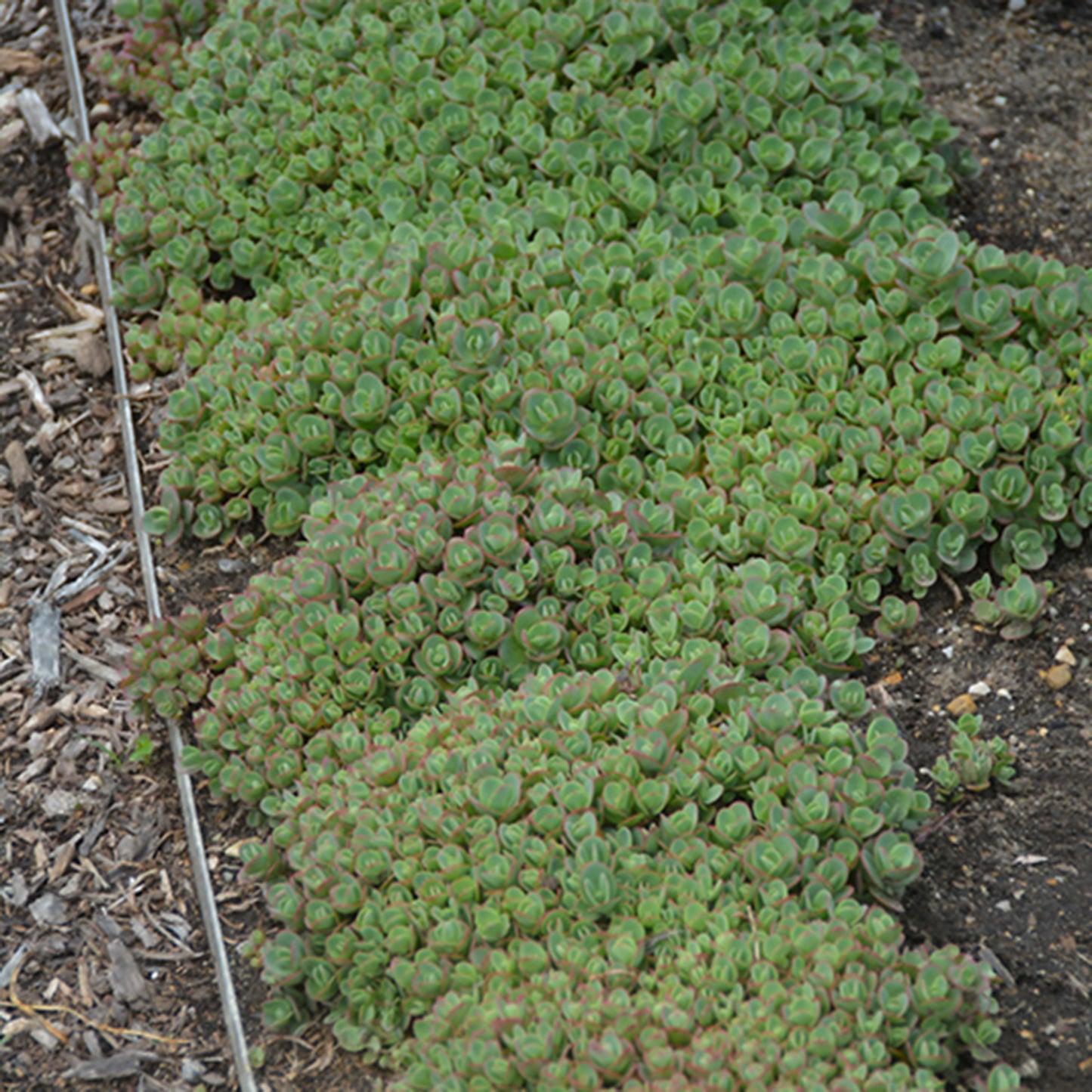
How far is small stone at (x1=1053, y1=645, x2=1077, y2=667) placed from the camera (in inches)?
110

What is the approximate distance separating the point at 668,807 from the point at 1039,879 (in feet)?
2.49

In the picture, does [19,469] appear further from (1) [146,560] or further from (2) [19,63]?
(2) [19,63]

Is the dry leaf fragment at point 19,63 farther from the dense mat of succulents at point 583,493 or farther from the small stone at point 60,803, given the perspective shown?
the small stone at point 60,803

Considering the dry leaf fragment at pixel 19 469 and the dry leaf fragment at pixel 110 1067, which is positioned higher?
the dry leaf fragment at pixel 19 469

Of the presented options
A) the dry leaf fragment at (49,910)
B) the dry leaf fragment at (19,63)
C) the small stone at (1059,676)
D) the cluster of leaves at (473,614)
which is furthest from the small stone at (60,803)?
the dry leaf fragment at (19,63)

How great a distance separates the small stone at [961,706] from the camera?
9.07ft

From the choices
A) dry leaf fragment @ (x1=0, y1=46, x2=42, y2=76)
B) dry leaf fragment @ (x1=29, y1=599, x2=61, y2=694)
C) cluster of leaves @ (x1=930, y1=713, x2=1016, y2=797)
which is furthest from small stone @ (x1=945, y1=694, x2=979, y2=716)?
dry leaf fragment @ (x1=0, y1=46, x2=42, y2=76)

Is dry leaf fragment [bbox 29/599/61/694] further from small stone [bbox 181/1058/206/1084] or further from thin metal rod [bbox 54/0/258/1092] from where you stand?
small stone [bbox 181/1058/206/1084]

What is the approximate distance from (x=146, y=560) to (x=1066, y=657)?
88.8 inches

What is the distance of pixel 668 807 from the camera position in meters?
2.46

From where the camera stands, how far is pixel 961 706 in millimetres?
2770

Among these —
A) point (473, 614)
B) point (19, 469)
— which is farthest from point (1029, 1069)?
point (19, 469)

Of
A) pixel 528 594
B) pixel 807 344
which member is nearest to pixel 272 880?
pixel 528 594

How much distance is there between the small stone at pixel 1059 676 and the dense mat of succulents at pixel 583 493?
0.45 feet
